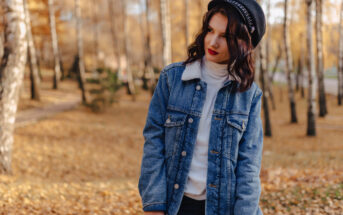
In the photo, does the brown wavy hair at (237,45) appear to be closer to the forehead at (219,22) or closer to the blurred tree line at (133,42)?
the forehead at (219,22)

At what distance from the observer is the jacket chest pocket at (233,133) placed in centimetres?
169

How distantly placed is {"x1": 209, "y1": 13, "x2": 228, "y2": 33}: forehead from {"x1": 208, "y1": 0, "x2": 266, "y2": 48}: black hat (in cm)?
8

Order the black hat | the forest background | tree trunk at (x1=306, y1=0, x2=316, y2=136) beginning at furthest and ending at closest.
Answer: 1. tree trunk at (x1=306, y1=0, x2=316, y2=136)
2. the forest background
3. the black hat

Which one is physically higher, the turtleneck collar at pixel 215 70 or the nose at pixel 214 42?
the nose at pixel 214 42

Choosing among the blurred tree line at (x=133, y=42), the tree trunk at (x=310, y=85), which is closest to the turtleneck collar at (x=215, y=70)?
the blurred tree line at (x=133, y=42)

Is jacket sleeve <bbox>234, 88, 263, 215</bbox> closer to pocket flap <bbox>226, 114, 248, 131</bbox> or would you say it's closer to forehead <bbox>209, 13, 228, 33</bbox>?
pocket flap <bbox>226, 114, 248, 131</bbox>

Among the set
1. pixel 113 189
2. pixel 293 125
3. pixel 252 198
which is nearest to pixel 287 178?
pixel 113 189

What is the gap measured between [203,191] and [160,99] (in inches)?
23.6

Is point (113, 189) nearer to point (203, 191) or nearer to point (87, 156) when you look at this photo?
point (87, 156)

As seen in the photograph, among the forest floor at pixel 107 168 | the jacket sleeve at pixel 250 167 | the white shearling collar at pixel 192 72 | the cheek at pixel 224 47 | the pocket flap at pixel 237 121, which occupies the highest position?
the cheek at pixel 224 47

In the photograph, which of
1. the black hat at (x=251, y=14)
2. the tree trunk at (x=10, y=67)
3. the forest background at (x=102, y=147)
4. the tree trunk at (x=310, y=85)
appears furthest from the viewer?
the tree trunk at (x=310, y=85)

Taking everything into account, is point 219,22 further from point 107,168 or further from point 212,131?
point 107,168

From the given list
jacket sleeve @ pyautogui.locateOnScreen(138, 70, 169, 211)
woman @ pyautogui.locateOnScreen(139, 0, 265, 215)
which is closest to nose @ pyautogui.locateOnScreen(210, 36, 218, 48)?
woman @ pyautogui.locateOnScreen(139, 0, 265, 215)

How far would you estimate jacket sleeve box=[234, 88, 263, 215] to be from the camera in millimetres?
1646
